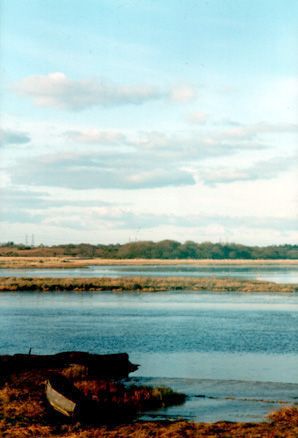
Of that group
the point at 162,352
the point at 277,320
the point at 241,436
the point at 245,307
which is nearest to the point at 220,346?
the point at 162,352

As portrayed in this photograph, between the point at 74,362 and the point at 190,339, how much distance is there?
38.3 feet

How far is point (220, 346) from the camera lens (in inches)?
1112

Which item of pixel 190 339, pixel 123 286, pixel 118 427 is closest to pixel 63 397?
pixel 118 427

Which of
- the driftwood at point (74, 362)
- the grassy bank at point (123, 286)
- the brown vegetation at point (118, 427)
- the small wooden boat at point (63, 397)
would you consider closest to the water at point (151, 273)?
the grassy bank at point (123, 286)

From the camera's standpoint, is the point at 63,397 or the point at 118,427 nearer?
the point at 118,427

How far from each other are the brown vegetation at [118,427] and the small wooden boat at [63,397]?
0.26 metres

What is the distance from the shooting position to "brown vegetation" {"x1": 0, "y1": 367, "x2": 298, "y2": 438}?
42.5 ft

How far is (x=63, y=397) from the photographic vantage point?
15.1 m

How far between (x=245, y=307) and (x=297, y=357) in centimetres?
2553

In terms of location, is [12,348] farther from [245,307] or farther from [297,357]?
[245,307]

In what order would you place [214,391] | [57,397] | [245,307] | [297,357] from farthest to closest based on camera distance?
[245,307] → [297,357] → [214,391] → [57,397]

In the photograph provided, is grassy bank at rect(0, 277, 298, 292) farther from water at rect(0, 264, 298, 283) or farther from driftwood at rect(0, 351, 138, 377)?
driftwood at rect(0, 351, 138, 377)

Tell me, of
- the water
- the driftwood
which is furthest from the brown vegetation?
the water

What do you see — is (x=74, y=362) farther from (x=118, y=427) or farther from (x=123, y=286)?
(x=123, y=286)
